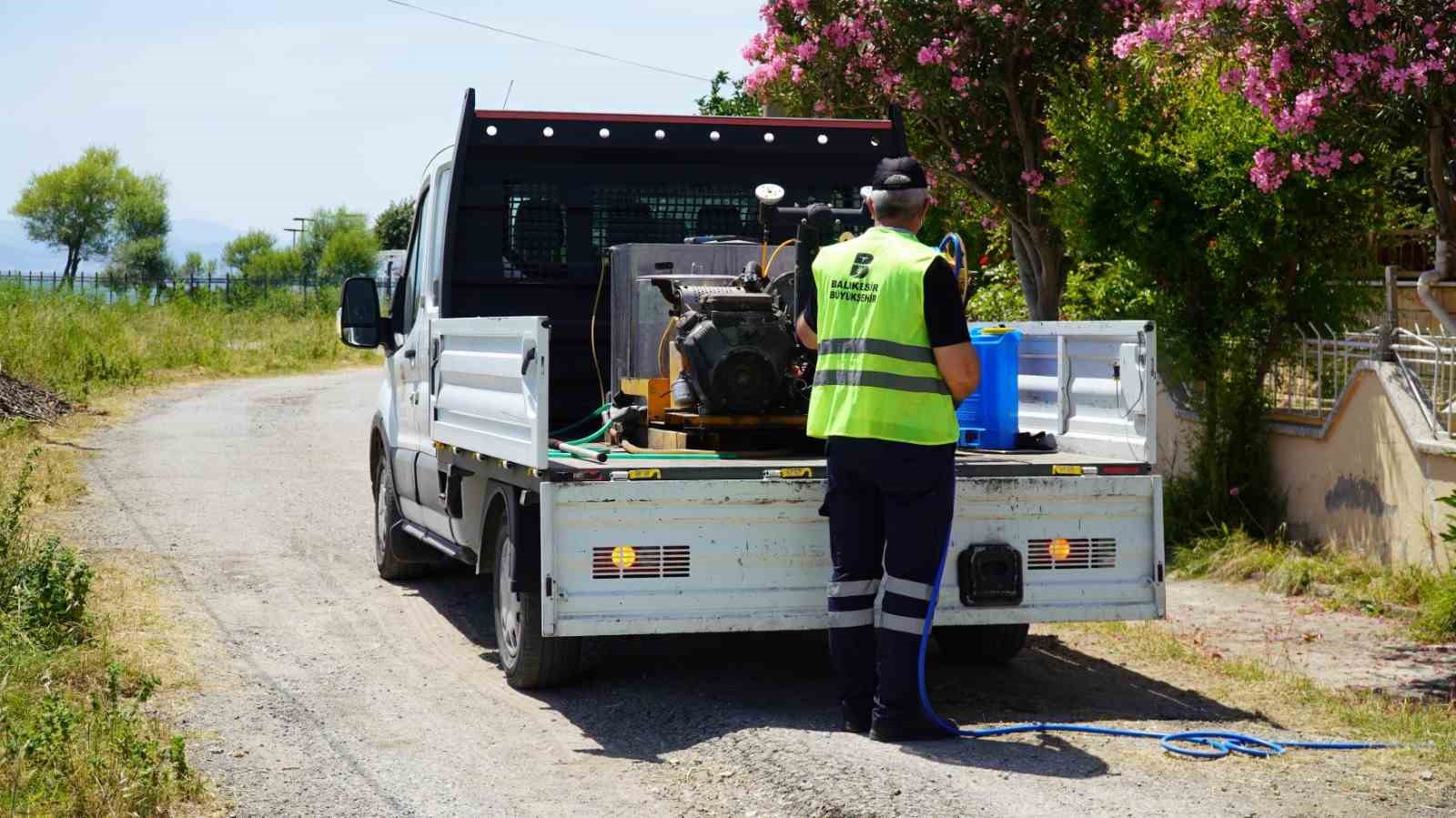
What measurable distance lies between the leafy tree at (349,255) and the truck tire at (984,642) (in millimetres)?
88386

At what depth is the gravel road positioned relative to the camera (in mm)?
5578

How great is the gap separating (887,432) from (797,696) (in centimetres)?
151

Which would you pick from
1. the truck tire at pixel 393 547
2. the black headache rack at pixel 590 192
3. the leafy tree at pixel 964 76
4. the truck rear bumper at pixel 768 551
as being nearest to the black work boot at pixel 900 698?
the truck rear bumper at pixel 768 551

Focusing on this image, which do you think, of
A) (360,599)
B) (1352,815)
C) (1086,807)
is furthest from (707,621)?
(360,599)

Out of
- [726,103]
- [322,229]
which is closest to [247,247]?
[322,229]

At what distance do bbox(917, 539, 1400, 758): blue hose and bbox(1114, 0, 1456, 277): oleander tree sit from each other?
10.9 feet

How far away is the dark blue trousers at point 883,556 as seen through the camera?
6.25 metres

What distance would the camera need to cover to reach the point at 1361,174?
34.5 feet

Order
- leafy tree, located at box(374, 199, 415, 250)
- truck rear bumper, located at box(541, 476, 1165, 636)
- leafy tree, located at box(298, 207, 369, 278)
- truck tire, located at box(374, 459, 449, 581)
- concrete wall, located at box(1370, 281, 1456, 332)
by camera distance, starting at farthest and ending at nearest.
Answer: leafy tree, located at box(298, 207, 369, 278)
leafy tree, located at box(374, 199, 415, 250)
concrete wall, located at box(1370, 281, 1456, 332)
truck tire, located at box(374, 459, 449, 581)
truck rear bumper, located at box(541, 476, 1165, 636)

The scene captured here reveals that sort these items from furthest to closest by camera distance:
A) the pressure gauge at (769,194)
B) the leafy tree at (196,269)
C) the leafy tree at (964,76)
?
1. the leafy tree at (196,269)
2. the leafy tree at (964,76)
3. the pressure gauge at (769,194)

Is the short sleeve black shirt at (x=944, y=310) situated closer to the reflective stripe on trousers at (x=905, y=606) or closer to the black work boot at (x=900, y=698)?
the reflective stripe on trousers at (x=905, y=606)

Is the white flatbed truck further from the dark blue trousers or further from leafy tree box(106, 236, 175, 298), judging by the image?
leafy tree box(106, 236, 175, 298)

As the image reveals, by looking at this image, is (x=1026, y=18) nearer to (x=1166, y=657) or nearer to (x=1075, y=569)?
(x=1166, y=657)

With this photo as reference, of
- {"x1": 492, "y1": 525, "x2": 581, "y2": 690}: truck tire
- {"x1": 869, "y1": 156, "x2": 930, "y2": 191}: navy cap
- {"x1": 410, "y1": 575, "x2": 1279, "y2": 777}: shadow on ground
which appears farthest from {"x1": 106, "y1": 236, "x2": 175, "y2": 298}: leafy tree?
{"x1": 869, "y1": 156, "x2": 930, "y2": 191}: navy cap
